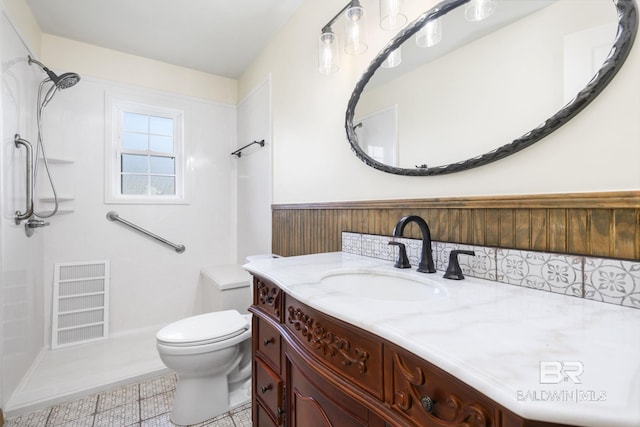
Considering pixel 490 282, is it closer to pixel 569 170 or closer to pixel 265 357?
pixel 569 170

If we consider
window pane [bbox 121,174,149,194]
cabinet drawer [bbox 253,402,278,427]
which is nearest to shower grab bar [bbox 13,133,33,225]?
window pane [bbox 121,174,149,194]

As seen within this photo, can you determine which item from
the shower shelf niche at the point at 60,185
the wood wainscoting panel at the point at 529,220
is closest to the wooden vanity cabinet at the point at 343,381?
the wood wainscoting panel at the point at 529,220

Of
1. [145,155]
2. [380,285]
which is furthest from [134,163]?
[380,285]

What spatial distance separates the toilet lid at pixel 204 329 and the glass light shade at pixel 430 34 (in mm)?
1714

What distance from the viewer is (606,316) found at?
60 centimetres

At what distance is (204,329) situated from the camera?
5.42 feet

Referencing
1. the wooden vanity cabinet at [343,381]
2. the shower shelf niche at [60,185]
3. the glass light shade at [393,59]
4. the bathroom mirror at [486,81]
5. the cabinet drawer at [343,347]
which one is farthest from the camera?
the shower shelf niche at [60,185]

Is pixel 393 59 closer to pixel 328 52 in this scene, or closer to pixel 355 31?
pixel 355 31

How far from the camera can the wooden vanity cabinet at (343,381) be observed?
466mm

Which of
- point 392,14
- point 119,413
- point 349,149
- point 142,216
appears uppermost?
point 392,14

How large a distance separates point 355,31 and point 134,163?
7.87 ft

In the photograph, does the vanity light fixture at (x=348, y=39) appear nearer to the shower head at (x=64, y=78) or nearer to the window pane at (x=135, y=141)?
the shower head at (x=64, y=78)

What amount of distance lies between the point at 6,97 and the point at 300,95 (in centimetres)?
169

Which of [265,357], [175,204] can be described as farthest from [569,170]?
[175,204]
